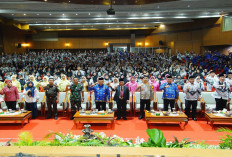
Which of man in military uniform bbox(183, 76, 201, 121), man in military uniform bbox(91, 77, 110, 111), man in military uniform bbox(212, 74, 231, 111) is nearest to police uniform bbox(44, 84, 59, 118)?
man in military uniform bbox(91, 77, 110, 111)

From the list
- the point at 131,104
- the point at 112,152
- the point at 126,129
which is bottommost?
the point at 126,129

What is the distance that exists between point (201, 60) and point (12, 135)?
44.2 ft

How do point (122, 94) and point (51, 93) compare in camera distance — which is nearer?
point (122, 94)

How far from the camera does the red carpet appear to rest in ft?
16.1

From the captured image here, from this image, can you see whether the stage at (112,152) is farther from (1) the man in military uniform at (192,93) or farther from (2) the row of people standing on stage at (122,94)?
(1) the man in military uniform at (192,93)

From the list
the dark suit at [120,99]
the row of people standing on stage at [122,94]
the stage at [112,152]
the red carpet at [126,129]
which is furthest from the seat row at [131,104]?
the stage at [112,152]

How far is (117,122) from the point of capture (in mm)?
5992

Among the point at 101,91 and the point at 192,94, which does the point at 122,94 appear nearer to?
the point at 101,91

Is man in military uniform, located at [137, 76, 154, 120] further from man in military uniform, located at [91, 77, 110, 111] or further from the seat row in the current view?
man in military uniform, located at [91, 77, 110, 111]

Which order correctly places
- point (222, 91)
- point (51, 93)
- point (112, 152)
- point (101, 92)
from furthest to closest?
point (51, 93), point (101, 92), point (222, 91), point (112, 152)

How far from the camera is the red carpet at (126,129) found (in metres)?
4.91

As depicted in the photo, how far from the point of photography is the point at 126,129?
5387 millimetres

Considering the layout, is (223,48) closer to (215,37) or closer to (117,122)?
(215,37)

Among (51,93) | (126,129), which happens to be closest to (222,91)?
(126,129)
